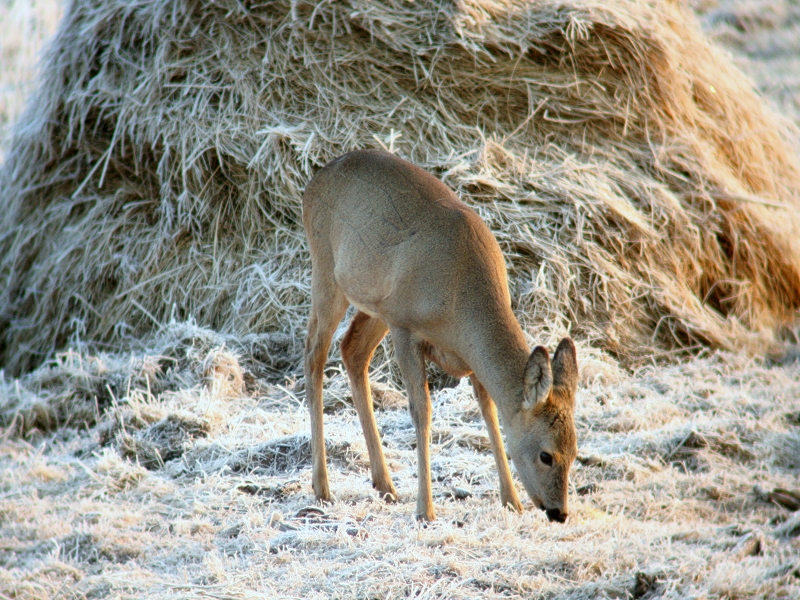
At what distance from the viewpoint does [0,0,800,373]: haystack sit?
6637 mm

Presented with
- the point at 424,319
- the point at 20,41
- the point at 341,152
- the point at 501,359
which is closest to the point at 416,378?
the point at 424,319

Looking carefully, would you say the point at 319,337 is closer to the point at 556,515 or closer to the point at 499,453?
the point at 499,453

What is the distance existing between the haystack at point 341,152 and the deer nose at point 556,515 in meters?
Result: 2.64

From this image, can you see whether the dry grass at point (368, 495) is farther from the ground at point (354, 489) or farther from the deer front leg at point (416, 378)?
the deer front leg at point (416, 378)

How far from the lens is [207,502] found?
14.7 ft

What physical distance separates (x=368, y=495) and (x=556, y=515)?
111cm

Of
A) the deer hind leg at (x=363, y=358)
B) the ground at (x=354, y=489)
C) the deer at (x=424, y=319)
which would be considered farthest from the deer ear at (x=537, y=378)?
the deer hind leg at (x=363, y=358)

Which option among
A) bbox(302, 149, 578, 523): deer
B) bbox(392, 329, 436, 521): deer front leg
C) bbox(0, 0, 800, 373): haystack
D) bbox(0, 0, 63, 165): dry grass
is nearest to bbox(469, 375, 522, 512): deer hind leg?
bbox(302, 149, 578, 523): deer

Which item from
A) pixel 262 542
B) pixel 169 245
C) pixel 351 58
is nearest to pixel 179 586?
pixel 262 542

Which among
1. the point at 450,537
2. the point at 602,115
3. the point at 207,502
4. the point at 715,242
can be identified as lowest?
the point at 207,502

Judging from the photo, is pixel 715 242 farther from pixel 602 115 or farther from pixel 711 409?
pixel 711 409

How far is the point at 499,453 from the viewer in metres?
4.34

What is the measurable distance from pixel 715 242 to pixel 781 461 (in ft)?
8.79

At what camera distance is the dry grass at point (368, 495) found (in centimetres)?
340
